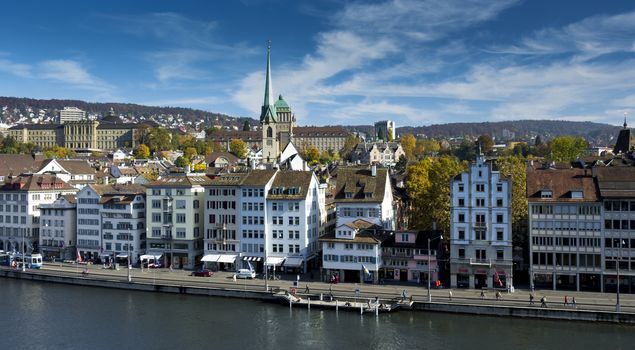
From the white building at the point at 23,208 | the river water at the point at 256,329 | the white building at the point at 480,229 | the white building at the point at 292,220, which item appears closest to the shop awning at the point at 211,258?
the white building at the point at 292,220

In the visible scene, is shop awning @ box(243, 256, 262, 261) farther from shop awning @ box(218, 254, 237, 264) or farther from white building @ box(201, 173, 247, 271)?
shop awning @ box(218, 254, 237, 264)

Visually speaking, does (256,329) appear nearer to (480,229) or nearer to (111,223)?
(480,229)

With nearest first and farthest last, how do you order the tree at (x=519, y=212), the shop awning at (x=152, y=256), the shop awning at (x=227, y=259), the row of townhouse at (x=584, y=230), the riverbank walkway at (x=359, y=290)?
1. the riverbank walkway at (x=359, y=290)
2. the row of townhouse at (x=584, y=230)
3. the tree at (x=519, y=212)
4. the shop awning at (x=227, y=259)
5. the shop awning at (x=152, y=256)

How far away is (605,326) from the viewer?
53.1 metres

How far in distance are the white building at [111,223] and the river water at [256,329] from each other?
17809mm

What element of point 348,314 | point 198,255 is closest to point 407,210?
point 198,255

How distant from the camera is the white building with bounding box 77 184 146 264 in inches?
3253

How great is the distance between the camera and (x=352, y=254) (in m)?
68.5

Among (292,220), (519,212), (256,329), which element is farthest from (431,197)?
(256,329)

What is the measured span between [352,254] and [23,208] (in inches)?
2016

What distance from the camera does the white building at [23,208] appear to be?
92.9m

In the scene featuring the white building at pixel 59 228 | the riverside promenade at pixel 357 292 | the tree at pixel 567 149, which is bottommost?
the riverside promenade at pixel 357 292

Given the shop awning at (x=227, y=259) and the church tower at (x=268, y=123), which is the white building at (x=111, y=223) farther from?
the church tower at (x=268, y=123)

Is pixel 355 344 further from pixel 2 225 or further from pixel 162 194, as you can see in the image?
pixel 2 225
